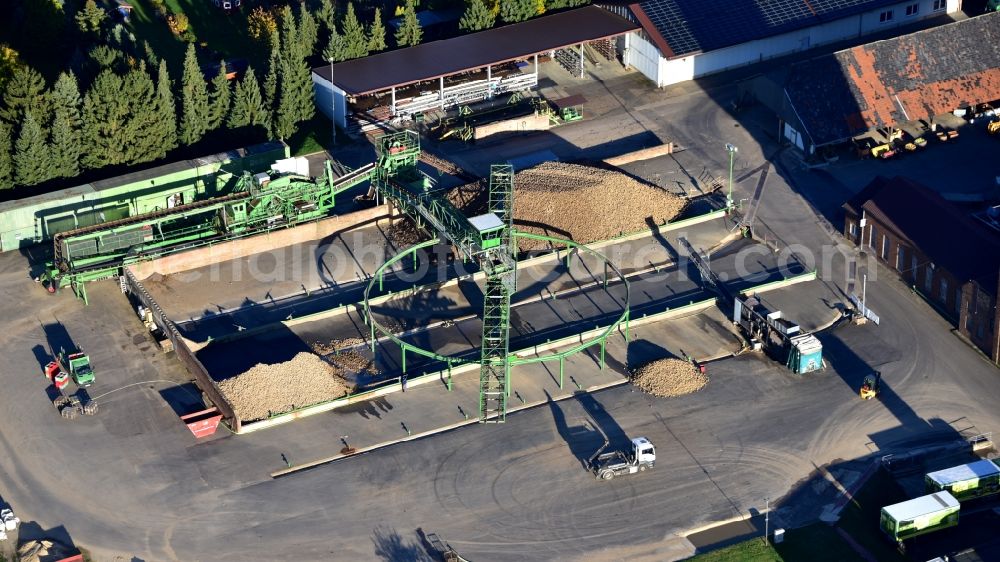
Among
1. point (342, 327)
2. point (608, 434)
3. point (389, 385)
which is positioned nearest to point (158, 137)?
point (342, 327)

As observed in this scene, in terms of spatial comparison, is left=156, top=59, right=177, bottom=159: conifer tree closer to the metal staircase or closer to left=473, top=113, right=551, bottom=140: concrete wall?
the metal staircase

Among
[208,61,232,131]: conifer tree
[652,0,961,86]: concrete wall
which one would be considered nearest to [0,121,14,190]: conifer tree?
[208,61,232,131]: conifer tree

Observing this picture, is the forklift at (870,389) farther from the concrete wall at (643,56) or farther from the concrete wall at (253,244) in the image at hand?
the concrete wall at (643,56)

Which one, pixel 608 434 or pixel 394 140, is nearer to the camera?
pixel 608 434

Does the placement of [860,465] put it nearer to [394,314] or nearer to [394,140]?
[394,314]

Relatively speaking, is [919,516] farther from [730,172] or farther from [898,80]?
[898,80]

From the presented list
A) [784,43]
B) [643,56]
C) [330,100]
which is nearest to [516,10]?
[643,56]
